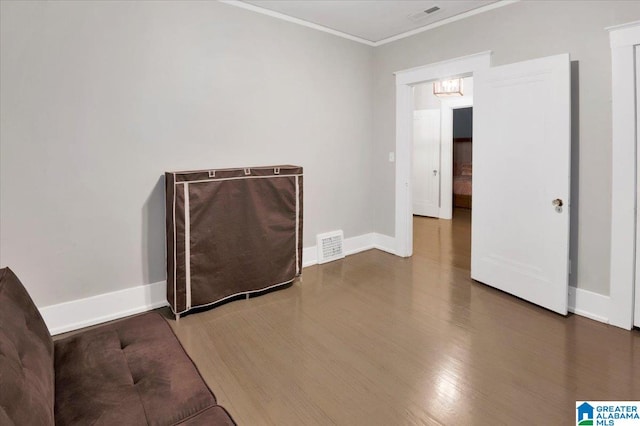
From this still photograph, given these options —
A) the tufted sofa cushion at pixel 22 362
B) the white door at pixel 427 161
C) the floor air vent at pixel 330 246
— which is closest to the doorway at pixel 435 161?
the white door at pixel 427 161

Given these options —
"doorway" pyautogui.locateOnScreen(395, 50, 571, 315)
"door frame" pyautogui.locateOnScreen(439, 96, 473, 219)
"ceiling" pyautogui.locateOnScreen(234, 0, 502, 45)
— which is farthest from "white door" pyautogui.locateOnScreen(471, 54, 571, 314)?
"door frame" pyautogui.locateOnScreen(439, 96, 473, 219)

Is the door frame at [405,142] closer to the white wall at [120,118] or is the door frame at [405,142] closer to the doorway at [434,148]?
the white wall at [120,118]

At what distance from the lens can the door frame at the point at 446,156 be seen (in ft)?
22.8

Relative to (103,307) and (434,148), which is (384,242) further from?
(103,307)

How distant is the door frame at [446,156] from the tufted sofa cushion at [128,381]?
6.20m

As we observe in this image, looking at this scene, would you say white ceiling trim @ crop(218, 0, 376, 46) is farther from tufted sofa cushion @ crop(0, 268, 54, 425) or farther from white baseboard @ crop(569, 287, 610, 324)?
white baseboard @ crop(569, 287, 610, 324)

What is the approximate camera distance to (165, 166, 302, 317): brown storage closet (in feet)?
9.70

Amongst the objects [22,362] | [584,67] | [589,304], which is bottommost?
[589,304]

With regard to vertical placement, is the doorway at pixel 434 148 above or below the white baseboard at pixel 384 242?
above

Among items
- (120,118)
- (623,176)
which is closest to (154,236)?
(120,118)

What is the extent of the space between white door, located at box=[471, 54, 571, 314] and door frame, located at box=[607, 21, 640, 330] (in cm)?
30

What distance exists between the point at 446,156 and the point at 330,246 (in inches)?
149

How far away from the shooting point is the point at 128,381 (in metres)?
1.49

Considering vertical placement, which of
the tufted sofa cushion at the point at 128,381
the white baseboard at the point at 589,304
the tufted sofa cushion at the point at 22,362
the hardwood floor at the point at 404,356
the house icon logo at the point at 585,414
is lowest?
the house icon logo at the point at 585,414
